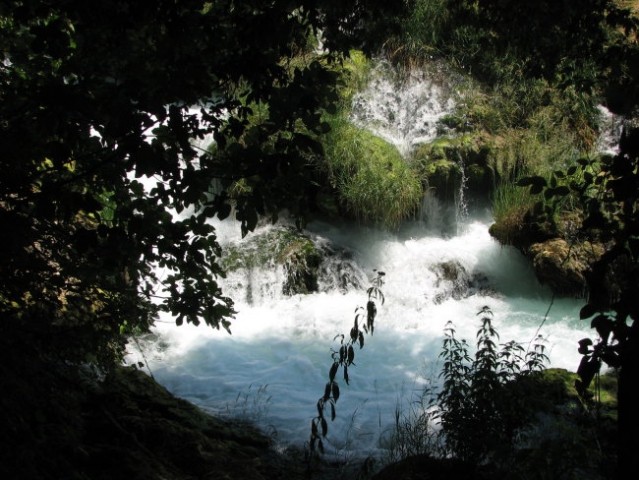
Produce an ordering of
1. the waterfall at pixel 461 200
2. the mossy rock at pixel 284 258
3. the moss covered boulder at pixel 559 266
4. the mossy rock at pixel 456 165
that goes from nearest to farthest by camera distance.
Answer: the moss covered boulder at pixel 559 266
the mossy rock at pixel 284 258
the mossy rock at pixel 456 165
the waterfall at pixel 461 200

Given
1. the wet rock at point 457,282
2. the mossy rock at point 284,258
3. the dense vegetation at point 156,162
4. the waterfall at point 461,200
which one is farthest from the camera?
the waterfall at point 461,200

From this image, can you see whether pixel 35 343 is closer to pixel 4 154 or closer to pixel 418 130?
pixel 4 154

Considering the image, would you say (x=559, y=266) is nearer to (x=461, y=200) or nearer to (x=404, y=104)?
(x=461, y=200)

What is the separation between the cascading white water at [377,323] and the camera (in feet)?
15.9

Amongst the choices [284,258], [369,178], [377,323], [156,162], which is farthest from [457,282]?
[156,162]

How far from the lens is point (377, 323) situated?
7.09m

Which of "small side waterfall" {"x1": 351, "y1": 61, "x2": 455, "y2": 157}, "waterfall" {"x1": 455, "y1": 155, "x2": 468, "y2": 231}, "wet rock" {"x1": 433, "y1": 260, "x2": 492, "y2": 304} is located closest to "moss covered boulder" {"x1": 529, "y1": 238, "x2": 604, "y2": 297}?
"wet rock" {"x1": 433, "y1": 260, "x2": 492, "y2": 304}

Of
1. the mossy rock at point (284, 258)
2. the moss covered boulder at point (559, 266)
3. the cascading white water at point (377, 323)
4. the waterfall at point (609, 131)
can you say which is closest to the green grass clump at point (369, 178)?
the cascading white water at point (377, 323)

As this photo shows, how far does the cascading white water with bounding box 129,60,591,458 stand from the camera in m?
4.83

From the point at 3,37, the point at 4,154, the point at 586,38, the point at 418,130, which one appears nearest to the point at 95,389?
the point at 4,154

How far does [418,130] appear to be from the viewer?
32.3 feet

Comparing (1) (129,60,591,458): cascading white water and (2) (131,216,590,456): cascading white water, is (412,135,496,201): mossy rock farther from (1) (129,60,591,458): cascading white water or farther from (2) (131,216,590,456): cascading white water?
(2) (131,216,590,456): cascading white water

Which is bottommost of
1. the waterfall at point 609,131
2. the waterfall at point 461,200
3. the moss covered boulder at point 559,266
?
the moss covered boulder at point 559,266

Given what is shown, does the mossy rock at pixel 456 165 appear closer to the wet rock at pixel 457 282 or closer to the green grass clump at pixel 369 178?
the green grass clump at pixel 369 178
